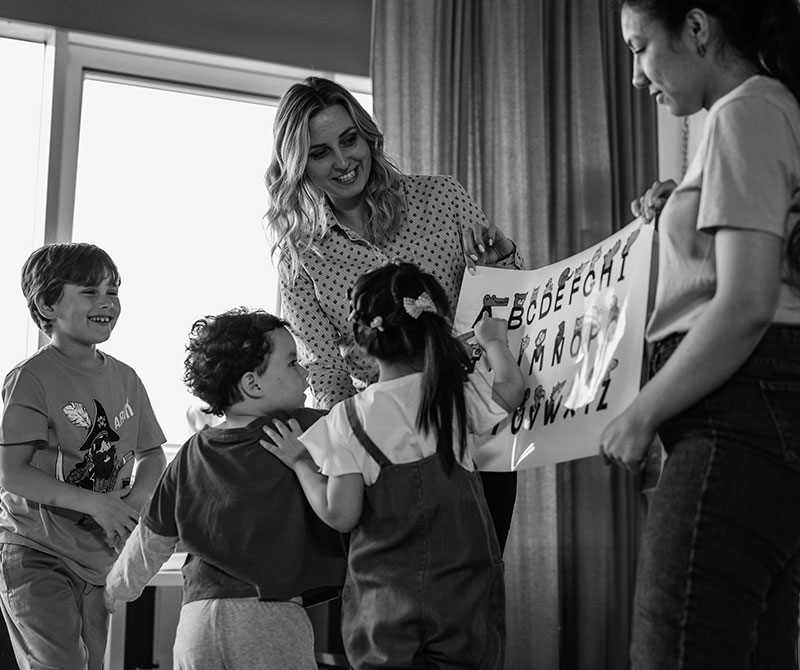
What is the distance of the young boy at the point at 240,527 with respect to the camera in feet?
5.69

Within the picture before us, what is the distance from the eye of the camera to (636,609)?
115 cm

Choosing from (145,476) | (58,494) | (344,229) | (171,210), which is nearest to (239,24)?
(171,210)

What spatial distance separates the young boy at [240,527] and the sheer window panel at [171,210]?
1.27 m

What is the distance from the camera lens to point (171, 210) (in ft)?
10.8

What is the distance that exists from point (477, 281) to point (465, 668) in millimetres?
765

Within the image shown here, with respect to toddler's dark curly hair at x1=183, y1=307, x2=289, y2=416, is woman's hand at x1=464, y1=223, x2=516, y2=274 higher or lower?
higher

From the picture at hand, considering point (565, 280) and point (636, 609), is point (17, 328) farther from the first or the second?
point (636, 609)

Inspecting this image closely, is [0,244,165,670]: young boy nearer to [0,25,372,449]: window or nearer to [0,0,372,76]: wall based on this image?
[0,25,372,449]: window

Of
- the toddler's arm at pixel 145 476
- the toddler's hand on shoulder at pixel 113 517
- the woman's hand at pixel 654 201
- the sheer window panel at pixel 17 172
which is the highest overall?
the sheer window panel at pixel 17 172

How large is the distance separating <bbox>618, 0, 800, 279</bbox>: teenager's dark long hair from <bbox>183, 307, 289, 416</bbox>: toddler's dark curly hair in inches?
38.8

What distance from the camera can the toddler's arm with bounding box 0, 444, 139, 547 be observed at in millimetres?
2188

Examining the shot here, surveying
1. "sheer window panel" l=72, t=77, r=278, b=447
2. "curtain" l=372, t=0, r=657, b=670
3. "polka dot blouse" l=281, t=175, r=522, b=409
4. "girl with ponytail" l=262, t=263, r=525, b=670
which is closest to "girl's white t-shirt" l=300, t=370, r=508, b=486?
"girl with ponytail" l=262, t=263, r=525, b=670

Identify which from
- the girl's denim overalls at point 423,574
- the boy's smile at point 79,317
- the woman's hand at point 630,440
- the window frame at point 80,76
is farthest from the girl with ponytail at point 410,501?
the window frame at point 80,76

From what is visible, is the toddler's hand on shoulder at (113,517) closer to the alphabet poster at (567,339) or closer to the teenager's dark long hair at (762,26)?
the alphabet poster at (567,339)
